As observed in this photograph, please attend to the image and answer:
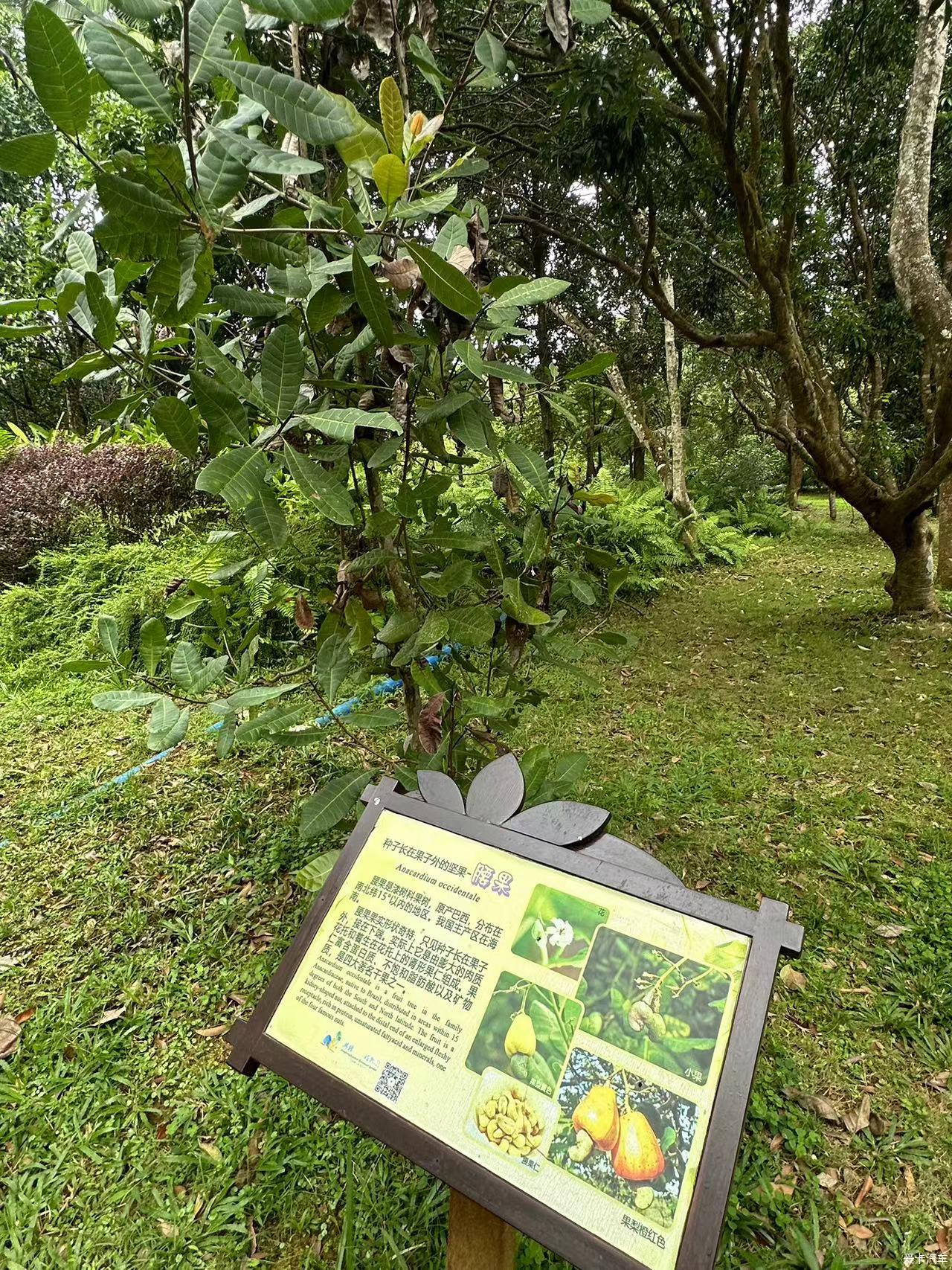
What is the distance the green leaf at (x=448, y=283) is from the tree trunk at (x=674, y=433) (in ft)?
19.7

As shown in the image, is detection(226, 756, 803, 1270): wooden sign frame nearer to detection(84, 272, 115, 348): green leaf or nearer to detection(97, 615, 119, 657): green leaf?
detection(97, 615, 119, 657): green leaf

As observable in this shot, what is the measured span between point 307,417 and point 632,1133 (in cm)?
98

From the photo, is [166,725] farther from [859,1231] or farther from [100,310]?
[859,1231]

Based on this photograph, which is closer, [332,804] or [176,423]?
[176,423]

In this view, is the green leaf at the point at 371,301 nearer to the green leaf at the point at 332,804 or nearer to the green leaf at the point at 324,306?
the green leaf at the point at 324,306

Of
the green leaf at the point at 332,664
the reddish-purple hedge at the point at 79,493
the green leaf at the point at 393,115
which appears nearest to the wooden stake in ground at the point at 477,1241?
the green leaf at the point at 332,664

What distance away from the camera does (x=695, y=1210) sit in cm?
70

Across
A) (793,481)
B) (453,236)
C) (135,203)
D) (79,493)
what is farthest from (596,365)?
→ (793,481)

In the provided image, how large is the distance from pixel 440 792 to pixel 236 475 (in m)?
0.59

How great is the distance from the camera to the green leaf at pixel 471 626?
1342 millimetres

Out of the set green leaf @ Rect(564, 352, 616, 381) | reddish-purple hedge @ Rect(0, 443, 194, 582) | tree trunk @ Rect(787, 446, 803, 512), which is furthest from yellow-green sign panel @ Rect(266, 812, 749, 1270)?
tree trunk @ Rect(787, 446, 803, 512)

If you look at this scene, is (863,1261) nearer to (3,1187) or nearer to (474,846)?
(474,846)

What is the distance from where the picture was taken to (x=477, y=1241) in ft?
3.06

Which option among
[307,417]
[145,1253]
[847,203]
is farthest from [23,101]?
[145,1253]
